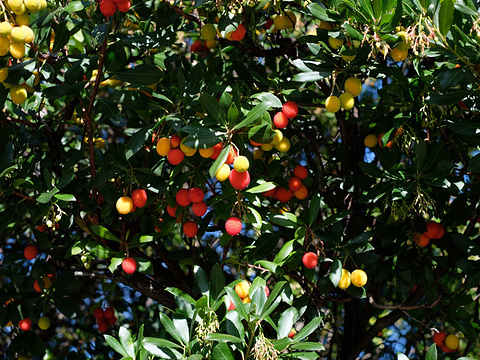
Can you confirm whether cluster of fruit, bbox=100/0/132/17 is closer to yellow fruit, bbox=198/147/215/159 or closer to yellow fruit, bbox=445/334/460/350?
yellow fruit, bbox=198/147/215/159

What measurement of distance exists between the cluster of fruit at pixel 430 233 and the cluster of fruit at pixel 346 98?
25.1 inches

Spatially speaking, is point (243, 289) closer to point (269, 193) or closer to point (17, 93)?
point (269, 193)

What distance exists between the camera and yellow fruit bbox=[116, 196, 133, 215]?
2055 mm

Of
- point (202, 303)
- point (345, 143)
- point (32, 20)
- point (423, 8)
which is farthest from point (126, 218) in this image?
point (423, 8)

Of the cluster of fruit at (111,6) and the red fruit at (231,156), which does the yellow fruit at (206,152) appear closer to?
the red fruit at (231,156)

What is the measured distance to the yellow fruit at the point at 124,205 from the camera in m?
2.05

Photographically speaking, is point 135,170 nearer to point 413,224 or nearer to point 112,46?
point 112,46

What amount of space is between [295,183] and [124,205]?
28.2 inches

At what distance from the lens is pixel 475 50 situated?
178cm

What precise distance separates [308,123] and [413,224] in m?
0.69

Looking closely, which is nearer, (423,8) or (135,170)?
(423,8)

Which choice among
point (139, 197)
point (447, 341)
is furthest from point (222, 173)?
point (447, 341)

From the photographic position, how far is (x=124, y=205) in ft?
6.75

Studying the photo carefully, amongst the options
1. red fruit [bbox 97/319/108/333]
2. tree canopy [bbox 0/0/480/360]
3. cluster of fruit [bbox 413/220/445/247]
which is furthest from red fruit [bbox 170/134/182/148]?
red fruit [bbox 97/319/108/333]
